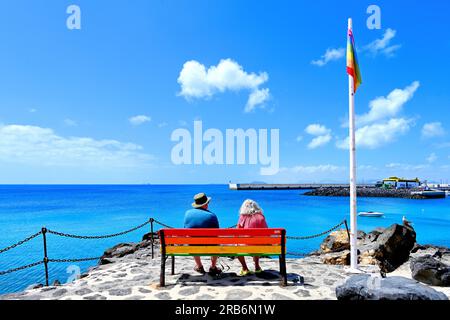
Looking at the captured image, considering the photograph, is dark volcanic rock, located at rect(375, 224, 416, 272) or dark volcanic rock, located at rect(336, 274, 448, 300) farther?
dark volcanic rock, located at rect(375, 224, 416, 272)

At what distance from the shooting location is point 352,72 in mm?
6480

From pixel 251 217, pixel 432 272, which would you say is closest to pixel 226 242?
pixel 251 217

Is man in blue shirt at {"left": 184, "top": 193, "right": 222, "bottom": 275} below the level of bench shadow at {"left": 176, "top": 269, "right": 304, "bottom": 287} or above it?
above

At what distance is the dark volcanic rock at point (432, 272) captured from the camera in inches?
228

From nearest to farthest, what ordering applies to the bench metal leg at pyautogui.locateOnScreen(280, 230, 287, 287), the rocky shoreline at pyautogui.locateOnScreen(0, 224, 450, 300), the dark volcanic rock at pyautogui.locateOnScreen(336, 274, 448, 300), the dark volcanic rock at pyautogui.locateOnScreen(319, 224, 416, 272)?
the dark volcanic rock at pyautogui.locateOnScreen(336, 274, 448, 300) → the rocky shoreline at pyautogui.locateOnScreen(0, 224, 450, 300) → the bench metal leg at pyautogui.locateOnScreen(280, 230, 287, 287) → the dark volcanic rock at pyautogui.locateOnScreen(319, 224, 416, 272)

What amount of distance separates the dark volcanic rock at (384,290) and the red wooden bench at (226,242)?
1.19 metres

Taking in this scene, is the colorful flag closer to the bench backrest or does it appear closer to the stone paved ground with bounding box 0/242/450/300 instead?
the bench backrest

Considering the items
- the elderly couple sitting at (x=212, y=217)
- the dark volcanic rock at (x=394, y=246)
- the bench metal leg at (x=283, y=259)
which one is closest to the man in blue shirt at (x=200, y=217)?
the elderly couple sitting at (x=212, y=217)

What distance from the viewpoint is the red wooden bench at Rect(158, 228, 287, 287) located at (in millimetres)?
5023

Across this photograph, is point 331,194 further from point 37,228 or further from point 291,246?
point 37,228

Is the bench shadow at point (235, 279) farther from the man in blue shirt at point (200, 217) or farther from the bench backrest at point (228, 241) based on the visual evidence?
the man in blue shirt at point (200, 217)

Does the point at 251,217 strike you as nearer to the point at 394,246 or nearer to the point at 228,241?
the point at 228,241

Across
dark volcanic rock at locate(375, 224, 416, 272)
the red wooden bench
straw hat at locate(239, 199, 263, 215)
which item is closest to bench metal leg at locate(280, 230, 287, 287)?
the red wooden bench

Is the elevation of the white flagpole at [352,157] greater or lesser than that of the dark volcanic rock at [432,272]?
greater
